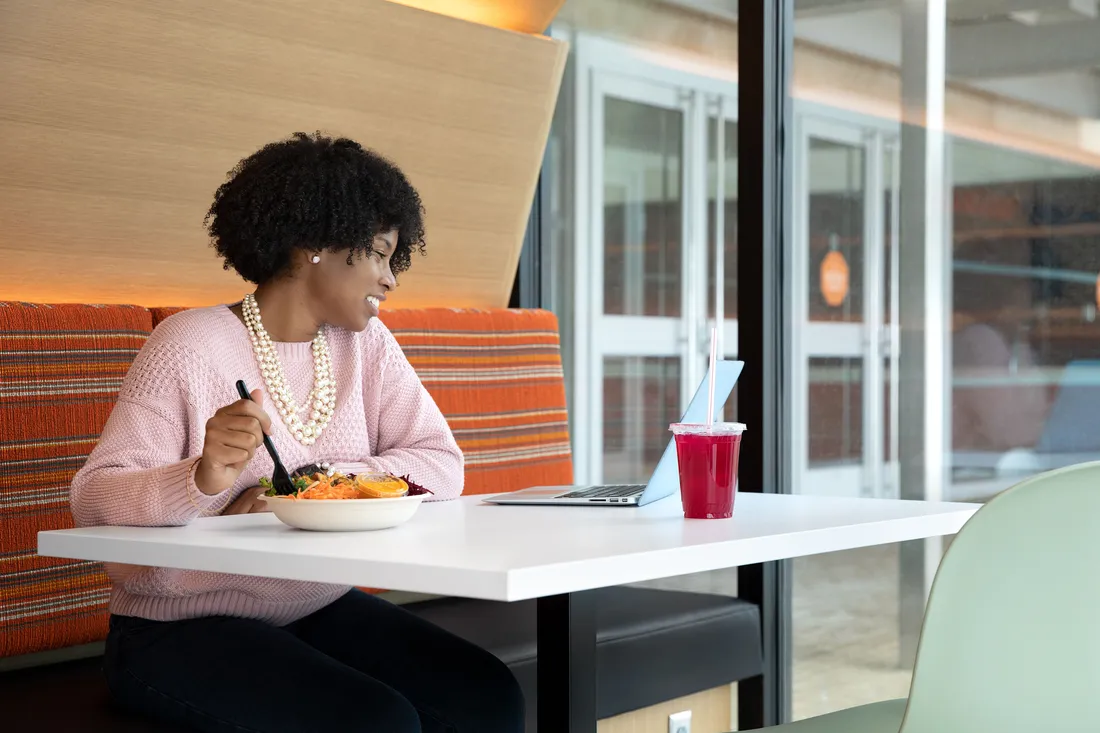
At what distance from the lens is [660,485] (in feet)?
5.41

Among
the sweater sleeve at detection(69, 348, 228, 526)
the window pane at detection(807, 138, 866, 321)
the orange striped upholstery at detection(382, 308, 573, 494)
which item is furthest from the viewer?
the window pane at detection(807, 138, 866, 321)

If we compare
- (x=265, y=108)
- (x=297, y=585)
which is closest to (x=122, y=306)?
(x=265, y=108)

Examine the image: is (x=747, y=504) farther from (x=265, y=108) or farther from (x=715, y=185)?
(x=715, y=185)

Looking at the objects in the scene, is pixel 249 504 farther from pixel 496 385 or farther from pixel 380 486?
pixel 496 385

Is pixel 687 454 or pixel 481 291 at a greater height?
pixel 481 291

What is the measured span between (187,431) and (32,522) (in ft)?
1.71

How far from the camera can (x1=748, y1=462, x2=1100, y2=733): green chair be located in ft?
3.57

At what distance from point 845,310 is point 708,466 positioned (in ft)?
5.30

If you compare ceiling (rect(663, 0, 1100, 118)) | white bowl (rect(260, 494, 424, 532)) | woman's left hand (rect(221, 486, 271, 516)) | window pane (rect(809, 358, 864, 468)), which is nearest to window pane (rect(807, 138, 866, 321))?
window pane (rect(809, 358, 864, 468))

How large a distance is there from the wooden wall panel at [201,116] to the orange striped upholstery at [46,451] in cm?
27

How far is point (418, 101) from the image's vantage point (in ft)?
9.30

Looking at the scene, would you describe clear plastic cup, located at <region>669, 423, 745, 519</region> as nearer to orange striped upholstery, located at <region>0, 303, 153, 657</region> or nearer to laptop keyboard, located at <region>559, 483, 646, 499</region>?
Result: laptop keyboard, located at <region>559, 483, 646, 499</region>

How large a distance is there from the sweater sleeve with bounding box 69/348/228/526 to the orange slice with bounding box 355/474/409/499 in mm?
199

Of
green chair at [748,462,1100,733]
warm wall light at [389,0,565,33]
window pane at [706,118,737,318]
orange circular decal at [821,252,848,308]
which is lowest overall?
green chair at [748,462,1100,733]
